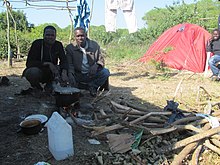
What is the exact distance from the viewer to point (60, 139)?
8.38 feet

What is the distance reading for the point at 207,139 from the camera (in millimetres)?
2820

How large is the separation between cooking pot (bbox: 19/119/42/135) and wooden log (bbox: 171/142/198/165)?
4.98 feet

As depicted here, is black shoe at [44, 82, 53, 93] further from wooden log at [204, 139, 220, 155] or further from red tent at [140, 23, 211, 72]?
red tent at [140, 23, 211, 72]

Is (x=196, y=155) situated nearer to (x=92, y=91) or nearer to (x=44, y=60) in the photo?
(x=92, y=91)

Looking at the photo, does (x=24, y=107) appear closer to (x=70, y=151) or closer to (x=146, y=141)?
(x=70, y=151)

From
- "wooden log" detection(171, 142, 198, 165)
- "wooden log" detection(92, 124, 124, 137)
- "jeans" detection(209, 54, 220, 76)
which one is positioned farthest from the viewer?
"jeans" detection(209, 54, 220, 76)

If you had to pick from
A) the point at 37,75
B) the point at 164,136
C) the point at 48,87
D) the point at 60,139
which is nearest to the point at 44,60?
the point at 37,75

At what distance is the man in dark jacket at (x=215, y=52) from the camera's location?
7.05 m

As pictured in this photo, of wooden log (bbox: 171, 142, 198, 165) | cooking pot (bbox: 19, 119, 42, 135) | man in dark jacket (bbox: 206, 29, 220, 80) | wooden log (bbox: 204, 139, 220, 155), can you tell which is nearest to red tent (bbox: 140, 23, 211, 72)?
man in dark jacket (bbox: 206, 29, 220, 80)

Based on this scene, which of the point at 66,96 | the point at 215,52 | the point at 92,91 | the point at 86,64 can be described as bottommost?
the point at 92,91

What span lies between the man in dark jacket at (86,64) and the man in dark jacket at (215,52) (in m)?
3.46

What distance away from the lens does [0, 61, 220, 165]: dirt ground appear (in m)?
2.67

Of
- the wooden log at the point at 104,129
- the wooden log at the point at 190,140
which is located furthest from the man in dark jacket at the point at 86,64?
the wooden log at the point at 190,140

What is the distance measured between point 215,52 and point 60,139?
19.2 feet
